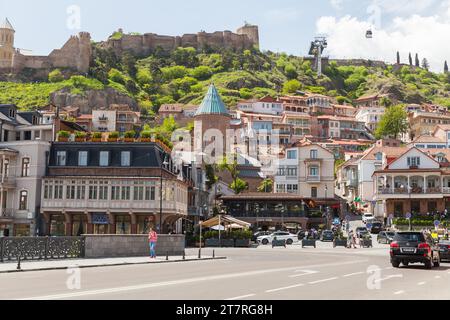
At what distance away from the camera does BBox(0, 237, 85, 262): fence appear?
89.2 feet

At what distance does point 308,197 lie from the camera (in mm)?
81188

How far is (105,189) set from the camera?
5156cm

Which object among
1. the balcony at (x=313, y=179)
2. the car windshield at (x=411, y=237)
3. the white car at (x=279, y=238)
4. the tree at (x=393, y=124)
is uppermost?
the tree at (x=393, y=124)

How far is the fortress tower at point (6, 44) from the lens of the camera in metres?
173

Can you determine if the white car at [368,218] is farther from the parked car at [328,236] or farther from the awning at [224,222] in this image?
the awning at [224,222]

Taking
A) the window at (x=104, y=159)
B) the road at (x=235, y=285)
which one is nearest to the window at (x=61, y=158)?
the window at (x=104, y=159)

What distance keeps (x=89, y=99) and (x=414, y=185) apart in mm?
101520

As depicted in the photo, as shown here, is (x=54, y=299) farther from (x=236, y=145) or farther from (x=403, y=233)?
(x=236, y=145)

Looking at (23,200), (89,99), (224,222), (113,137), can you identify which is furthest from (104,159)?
(89,99)

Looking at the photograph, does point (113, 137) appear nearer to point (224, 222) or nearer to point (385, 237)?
point (224, 222)

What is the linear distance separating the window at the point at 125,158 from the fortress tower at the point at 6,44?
438 ft

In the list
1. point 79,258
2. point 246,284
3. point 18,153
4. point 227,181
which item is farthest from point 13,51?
point 246,284

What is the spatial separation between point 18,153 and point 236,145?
72.5 metres

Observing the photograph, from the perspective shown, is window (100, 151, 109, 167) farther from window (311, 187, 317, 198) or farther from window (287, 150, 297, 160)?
window (311, 187, 317, 198)
